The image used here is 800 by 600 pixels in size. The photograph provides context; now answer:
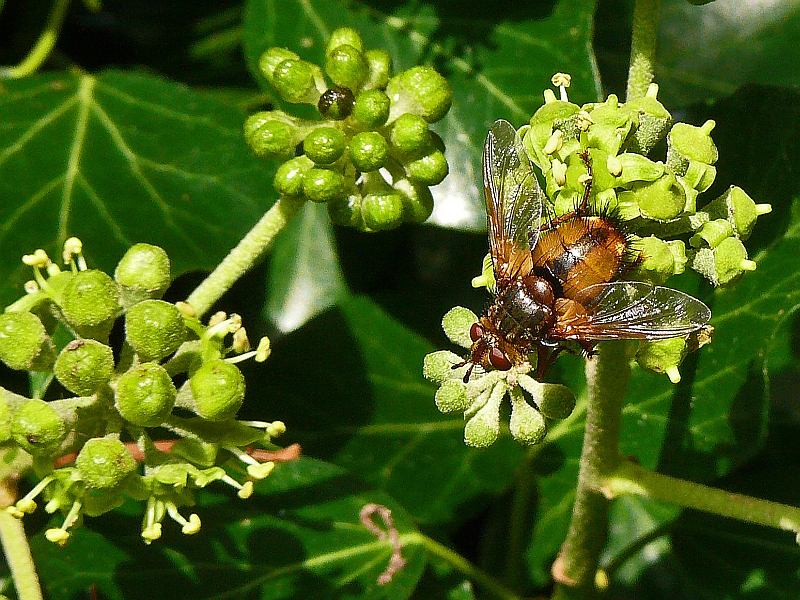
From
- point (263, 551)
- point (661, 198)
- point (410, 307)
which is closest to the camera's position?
point (661, 198)

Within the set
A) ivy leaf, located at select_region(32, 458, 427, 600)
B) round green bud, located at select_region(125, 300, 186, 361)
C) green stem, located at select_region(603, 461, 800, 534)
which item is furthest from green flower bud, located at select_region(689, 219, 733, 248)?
ivy leaf, located at select_region(32, 458, 427, 600)

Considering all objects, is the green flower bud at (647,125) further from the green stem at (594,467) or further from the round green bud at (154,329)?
the round green bud at (154,329)

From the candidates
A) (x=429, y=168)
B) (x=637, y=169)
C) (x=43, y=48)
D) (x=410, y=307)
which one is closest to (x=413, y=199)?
(x=429, y=168)

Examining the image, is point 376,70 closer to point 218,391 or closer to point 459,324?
point 459,324

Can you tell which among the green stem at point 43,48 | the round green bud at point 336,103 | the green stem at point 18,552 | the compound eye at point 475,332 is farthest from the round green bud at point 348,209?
the green stem at point 43,48

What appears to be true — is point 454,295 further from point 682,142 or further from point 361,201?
point 682,142
